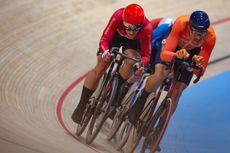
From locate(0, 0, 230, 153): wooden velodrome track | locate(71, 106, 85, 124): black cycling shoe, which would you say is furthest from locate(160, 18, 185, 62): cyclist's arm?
locate(71, 106, 85, 124): black cycling shoe

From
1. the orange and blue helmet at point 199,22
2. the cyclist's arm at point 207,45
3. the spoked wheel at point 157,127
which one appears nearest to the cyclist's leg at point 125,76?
the spoked wheel at point 157,127

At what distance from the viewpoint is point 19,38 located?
23.8 feet

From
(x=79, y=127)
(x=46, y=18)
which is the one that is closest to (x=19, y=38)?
(x=46, y=18)

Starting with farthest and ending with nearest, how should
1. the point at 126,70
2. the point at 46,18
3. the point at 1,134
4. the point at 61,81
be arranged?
1. the point at 46,18
2. the point at 61,81
3. the point at 126,70
4. the point at 1,134

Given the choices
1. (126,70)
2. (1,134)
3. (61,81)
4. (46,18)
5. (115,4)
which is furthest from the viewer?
(115,4)

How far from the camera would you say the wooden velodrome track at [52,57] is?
5309mm

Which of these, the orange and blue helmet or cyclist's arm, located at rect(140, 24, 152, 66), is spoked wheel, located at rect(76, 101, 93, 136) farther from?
the orange and blue helmet

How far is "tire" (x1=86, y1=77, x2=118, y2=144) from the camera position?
5.57 meters

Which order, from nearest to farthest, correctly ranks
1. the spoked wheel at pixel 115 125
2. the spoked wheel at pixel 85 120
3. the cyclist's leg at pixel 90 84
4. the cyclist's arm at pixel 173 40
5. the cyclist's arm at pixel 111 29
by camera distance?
the cyclist's arm at pixel 173 40, the cyclist's arm at pixel 111 29, the cyclist's leg at pixel 90 84, the spoked wheel at pixel 85 120, the spoked wheel at pixel 115 125

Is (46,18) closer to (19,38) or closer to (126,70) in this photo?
(19,38)

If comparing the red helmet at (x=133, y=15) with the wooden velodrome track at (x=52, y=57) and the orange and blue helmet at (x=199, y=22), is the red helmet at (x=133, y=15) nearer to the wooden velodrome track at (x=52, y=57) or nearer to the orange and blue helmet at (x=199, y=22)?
the orange and blue helmet at (x=199, y=22)

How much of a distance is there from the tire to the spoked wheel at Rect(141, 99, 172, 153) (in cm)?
48

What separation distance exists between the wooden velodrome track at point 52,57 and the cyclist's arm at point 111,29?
94cm

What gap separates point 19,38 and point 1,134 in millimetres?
3329
